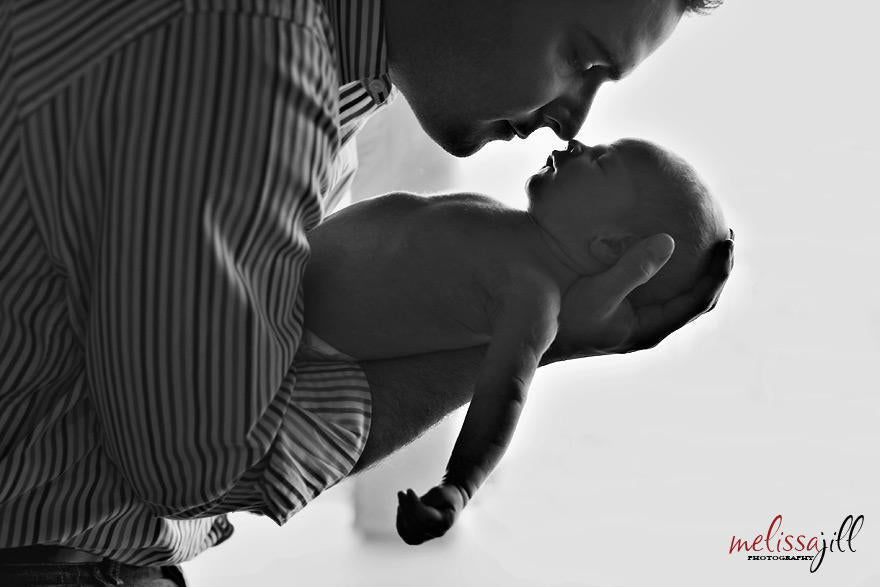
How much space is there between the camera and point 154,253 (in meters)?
0.78

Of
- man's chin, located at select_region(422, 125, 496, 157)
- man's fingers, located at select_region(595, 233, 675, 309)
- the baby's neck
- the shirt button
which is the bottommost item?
the baby's neck

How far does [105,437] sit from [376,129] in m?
1.56

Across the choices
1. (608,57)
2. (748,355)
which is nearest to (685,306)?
(608,57)

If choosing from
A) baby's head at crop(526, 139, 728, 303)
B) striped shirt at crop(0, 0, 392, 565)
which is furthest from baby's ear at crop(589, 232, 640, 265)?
striped shirt at crop(0, 0, 392, 565)

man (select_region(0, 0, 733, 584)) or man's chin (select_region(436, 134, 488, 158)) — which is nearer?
man (select_region(0, 0, 733, 584))

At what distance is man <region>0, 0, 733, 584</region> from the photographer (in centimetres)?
77

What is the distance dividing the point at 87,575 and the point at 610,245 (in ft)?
2.20

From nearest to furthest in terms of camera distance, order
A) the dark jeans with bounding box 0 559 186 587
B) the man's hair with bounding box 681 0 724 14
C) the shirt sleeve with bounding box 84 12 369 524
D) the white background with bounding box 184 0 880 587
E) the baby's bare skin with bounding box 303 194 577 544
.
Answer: the shirt sleeve with bounding box 84 12 369 524, the dark jeans with bounding box 0 559 186 587, the baby's bare skin with bounding box 303 194 577 544, the man's hair with bounding box 681 0 724 14, the white background with bounding box 184 0 880 587

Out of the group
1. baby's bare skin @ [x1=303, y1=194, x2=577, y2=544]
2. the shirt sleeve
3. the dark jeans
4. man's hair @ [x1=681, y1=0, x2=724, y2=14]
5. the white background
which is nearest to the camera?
the shirt sleeve

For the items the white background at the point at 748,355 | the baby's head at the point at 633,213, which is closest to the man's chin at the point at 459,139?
the baby's head at the point at 633,213

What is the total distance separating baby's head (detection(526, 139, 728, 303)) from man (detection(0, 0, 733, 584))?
32 cm

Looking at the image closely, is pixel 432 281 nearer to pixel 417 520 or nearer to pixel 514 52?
pixel 514 52

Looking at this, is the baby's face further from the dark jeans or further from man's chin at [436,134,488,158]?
the dark jeans

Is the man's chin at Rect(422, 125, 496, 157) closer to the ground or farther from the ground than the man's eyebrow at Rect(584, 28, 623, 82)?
closer to the ground
